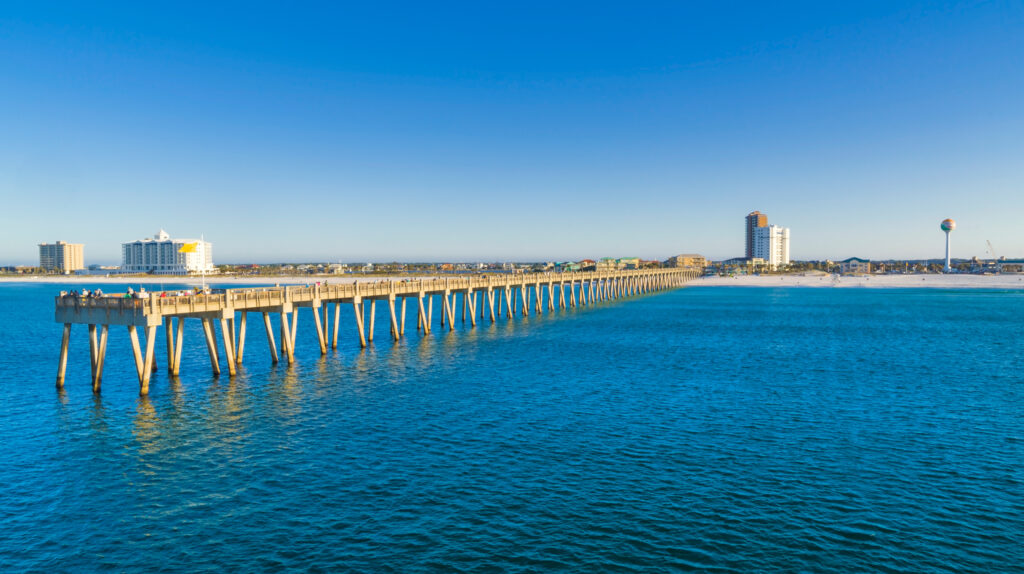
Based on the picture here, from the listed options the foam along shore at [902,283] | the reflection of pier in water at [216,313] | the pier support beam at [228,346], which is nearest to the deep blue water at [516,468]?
the pier support beam at [228,346]

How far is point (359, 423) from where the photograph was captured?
25344 mm

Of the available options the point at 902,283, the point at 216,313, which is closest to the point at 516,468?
the point at 216,313

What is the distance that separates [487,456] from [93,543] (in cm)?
1142

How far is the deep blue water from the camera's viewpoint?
14.5 m

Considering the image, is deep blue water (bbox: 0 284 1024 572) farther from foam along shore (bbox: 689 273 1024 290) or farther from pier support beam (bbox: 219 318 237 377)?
foam along shore (bbox: 689 273 1024 290)

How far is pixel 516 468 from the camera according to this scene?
20.1m

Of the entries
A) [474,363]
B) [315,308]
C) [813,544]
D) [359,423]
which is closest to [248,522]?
[359,423]

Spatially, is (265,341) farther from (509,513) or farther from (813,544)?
(813,544)

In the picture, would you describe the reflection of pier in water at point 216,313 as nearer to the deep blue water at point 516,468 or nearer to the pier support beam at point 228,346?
the pier support beam at point 228,346

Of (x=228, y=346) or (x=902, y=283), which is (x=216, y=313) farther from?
(x=902, y=283)

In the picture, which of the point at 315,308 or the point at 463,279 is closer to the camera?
the point at 315,308

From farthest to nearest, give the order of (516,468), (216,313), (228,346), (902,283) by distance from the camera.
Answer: (902,283)
(228,346)
(216,313)
(516,468)

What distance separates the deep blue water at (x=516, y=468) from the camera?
14.5m

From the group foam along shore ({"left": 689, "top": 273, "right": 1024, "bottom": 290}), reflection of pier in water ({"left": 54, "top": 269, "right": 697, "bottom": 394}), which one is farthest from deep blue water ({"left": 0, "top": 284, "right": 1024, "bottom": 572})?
foam along shore ({"left": 689, "top": 273, "right": 1024, "bottom": 290})
